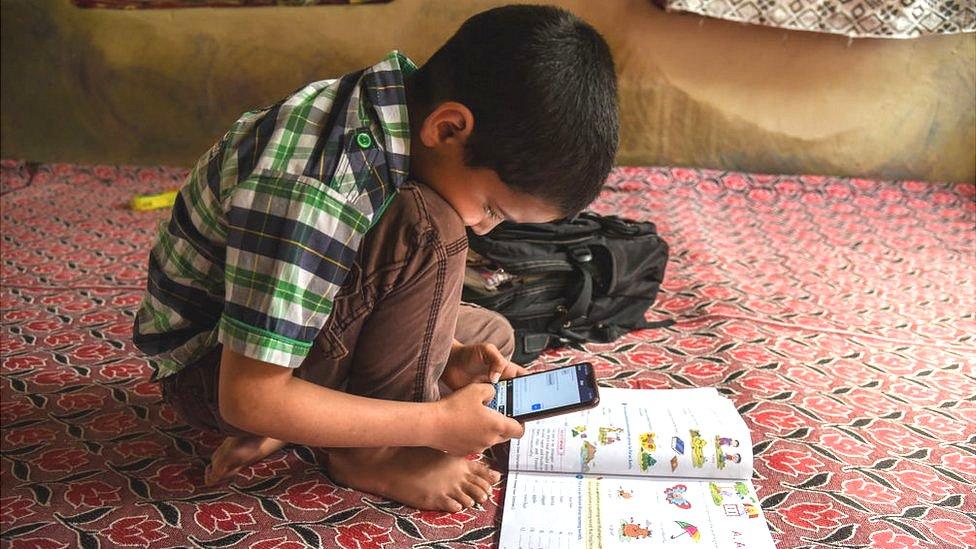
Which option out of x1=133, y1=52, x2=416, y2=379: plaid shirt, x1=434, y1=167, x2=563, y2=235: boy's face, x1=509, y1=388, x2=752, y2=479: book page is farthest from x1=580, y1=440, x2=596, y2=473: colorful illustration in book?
x1=133, y1=52, x2=416, y2=379: plaid shirt

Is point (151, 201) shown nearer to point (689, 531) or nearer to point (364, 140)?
point (364, 140)

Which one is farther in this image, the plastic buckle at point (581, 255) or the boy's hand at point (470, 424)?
the plastic buckle at point (581, 255)

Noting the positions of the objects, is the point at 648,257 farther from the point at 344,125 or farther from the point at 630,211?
the point at 344,125

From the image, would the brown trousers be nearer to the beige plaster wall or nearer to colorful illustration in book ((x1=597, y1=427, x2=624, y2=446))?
colorful illustration in book ((x1=597, y1=427, x2=624, y2=446))

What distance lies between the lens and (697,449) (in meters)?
1.10

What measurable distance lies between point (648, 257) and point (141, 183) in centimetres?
178

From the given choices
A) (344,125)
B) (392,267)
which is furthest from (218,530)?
(344,125)

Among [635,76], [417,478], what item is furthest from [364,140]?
[635,76]

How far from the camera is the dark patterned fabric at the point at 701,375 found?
3.49ft

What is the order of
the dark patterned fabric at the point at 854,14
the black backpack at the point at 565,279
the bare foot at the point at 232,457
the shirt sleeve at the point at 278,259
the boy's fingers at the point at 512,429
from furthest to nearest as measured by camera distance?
1. the dark patterned fabric at the point at 854,14
2. the black backpack at the point at 565,279
3. the bare foot at the point at 232,457
4. the boy's fingers at the point at 512,429
5. the shirt sleeve at the point at 278,259

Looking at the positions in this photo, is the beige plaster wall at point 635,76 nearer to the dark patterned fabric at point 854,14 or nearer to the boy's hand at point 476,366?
the dark patterned fabric at point 854,14

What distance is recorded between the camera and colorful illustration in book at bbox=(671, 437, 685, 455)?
110 cm

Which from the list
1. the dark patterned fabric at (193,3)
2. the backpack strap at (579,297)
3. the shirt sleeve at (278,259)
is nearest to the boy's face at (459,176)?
the shirt sleeve at (278,259)

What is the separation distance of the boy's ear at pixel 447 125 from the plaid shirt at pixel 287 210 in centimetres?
3
